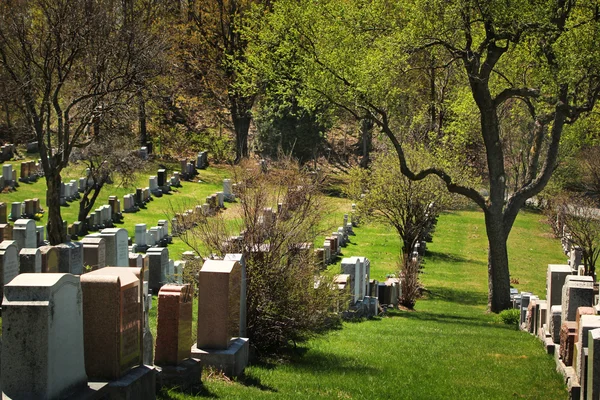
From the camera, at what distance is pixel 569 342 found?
40.7 ft

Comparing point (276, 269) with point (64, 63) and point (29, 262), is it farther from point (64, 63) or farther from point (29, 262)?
point (64, 63)

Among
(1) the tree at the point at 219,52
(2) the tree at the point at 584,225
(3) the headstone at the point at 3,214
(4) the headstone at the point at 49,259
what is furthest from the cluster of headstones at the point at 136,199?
(4) the headstone at the point at 49,259

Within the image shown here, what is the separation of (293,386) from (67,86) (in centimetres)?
2743

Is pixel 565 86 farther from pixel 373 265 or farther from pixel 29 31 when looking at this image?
pixel 29 31

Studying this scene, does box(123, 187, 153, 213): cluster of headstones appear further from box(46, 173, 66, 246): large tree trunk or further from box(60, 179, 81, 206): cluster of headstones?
box(46, 173, 66, 246): large tree trunk

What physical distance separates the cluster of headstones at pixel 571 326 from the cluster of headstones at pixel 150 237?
1285 cm

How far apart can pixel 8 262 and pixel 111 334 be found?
9.85 m

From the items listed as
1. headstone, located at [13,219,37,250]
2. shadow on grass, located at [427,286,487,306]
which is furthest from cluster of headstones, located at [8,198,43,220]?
shadow on grass, located at [427,286,487,306]

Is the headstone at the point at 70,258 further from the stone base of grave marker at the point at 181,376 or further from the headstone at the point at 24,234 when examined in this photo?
the stone base of grave marker at the point at 181,376

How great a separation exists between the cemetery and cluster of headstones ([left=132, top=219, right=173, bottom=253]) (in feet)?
0.33

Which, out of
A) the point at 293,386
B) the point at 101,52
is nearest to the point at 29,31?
the point at 101,52

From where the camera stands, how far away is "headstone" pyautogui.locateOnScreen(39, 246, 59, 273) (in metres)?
17.7

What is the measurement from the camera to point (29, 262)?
1734 cm

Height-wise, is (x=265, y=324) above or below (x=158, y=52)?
below
